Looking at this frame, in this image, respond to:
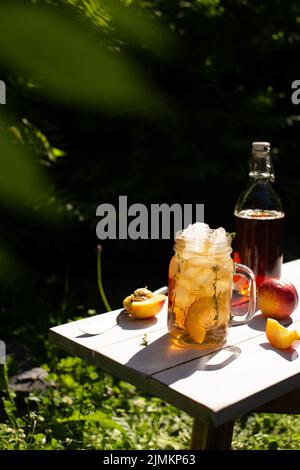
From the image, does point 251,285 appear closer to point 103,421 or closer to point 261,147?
point 261,147

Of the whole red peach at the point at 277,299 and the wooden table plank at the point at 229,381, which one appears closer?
the wooden table plank at the point at 229,381

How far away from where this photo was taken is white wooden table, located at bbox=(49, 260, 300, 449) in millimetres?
1302

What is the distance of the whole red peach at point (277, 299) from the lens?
1764mm

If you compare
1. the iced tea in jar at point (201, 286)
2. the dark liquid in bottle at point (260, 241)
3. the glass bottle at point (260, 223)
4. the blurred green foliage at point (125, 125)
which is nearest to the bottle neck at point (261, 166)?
the glass bottle at point (260, 223)

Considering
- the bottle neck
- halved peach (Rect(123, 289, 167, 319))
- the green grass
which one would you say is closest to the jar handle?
halved peach (Rect(123, 289, 167, 319))

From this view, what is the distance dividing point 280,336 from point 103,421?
1.03 m

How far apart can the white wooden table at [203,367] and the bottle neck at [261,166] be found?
48 cm

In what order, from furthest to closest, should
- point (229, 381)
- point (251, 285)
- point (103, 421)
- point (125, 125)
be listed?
1. point (125, 125)
2. point (103, 421)
3. point (251, 285)
4. point (229, 381)

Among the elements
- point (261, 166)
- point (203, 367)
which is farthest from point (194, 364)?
point (261, 166)

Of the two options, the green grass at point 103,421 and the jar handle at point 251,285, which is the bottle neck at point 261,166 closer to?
the jar handle at point 251,285

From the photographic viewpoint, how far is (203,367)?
144 centimetres

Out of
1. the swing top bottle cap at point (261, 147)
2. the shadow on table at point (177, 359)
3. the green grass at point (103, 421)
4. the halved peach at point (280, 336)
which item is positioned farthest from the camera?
the green grass at point (103, 421)

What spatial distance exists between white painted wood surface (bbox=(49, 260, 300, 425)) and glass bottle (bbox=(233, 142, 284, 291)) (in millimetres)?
245

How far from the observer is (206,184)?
433 centimetres
